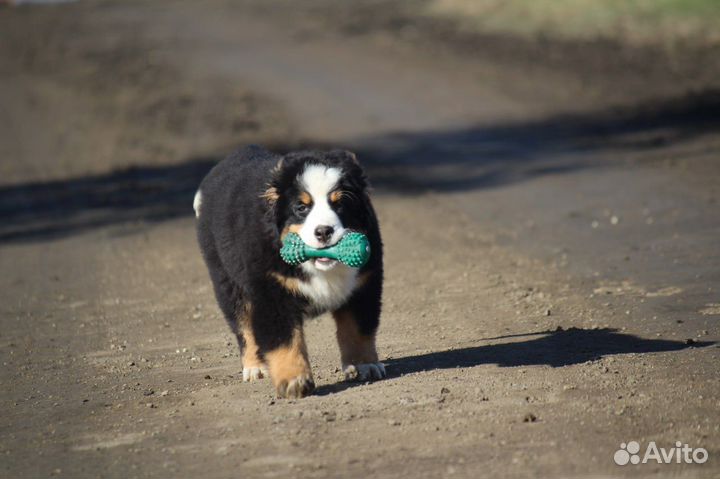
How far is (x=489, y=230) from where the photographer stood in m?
13.2

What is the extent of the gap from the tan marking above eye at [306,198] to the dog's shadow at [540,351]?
3.90 feet

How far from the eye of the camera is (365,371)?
25.1 feet

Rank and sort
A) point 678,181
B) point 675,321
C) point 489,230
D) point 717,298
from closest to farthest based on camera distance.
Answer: point 675,321
point 717,298
point 489,230
point 678,181

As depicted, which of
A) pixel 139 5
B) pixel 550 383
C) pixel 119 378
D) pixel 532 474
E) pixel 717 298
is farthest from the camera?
pixel 139 5

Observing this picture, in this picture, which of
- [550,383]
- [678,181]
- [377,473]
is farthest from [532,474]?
[678,181]

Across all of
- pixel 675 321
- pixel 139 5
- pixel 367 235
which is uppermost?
pixel 139 5

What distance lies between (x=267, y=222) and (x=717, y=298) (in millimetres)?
4043

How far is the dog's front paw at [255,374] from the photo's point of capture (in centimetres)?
804

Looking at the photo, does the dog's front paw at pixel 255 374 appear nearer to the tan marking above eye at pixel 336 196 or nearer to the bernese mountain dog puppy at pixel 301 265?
the bernese mountain dog puppy at pixel 301 265

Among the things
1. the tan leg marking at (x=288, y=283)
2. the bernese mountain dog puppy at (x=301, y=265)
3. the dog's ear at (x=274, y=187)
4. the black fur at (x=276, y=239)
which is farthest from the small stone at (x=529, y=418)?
the dog's ear at (x=274, y=187)

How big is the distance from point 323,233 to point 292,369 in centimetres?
87

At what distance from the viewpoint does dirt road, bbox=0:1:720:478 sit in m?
6.48

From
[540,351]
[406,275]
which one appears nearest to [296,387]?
[540,351]

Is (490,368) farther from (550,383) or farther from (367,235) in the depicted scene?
(367,235)
